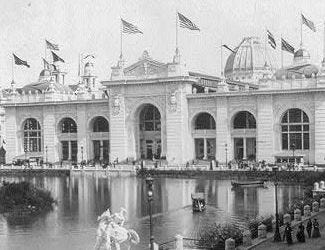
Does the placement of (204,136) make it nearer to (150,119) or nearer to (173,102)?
(173,102)

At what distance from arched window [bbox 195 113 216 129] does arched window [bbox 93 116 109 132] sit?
48.6 feet

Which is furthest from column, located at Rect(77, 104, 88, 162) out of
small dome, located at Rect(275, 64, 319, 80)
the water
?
small dome, located at Rect(275, 64, 319, 80)

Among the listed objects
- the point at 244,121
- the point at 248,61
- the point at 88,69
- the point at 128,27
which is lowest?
the point at 244,121

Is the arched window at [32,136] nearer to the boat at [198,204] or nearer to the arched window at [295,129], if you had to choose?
the arched window at [295,129]

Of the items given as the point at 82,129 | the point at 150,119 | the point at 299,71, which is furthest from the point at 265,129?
the point at 82,129

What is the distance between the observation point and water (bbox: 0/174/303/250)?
4103 centimetres

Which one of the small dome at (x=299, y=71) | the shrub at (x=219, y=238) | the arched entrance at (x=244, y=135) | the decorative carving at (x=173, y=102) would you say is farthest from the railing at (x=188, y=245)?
the small dome at (x=299, y=71)

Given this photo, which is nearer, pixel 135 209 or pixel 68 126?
pixel 135 209

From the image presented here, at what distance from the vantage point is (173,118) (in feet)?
316

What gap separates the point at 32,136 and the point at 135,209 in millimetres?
61204

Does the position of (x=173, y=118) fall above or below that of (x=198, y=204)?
above

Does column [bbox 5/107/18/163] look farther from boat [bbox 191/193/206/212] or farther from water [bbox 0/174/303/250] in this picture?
boat [bbox 191/193/206/212]

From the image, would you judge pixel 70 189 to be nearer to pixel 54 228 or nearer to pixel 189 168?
pixel 189 168

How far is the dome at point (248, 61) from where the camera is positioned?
12675 cm
